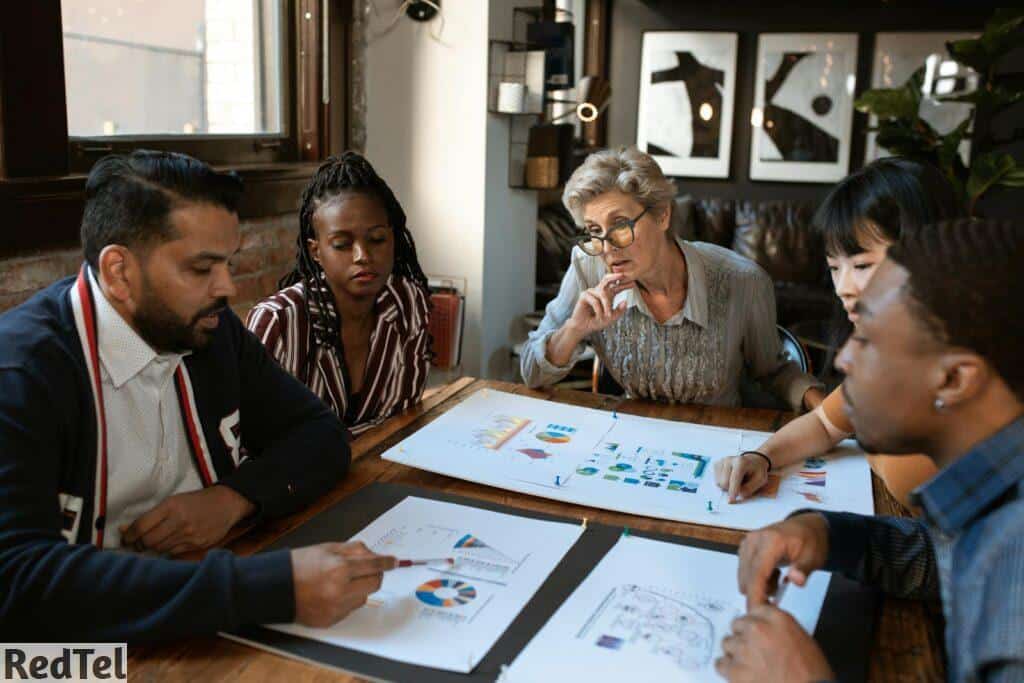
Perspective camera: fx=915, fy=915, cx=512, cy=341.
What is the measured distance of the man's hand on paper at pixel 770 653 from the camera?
847 mm

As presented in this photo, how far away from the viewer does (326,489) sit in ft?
4.51

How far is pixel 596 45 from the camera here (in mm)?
6527

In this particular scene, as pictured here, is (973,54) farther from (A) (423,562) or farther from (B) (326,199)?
(A) (423,562)

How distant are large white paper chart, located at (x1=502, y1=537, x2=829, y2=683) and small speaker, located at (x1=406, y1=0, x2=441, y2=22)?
261 cm

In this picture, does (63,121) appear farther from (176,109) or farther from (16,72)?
(176,109)

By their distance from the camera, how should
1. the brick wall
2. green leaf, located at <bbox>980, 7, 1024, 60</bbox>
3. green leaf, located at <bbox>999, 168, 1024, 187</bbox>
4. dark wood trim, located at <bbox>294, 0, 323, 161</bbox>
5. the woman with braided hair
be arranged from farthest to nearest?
green leaf, located at <bbox>999, 168, 1024, 187</bbox> < green leaf, located at <bbox>980, 7, 1024, 60</bbox> < dark wood trim, located at <bbox>294, 0, 323, 161</bbox> < the brick wall < the woman with braided hair

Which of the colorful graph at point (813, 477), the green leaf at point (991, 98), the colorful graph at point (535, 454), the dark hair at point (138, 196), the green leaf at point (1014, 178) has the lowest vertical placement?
the colorful graph at point (813, 477)

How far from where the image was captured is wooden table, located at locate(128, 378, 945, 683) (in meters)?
0.92

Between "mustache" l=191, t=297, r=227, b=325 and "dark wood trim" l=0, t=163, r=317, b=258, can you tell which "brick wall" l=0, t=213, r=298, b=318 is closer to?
"dark wood trim" l=0, t=163, r=317, b=258

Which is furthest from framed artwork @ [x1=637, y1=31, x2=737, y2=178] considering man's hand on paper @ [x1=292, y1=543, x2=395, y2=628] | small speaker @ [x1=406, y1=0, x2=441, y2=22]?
man's hand on paper @ [x1=292, y1=543, x2=395, y2=628]

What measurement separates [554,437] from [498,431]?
10 cm

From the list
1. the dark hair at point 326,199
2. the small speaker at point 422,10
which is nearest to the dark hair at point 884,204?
the dark hair at point 326,199

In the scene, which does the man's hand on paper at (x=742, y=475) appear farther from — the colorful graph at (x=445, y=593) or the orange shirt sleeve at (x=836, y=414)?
the colorful graph at (x=445, y=593)

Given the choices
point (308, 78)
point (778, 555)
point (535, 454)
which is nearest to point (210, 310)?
point (535, 454)
